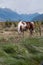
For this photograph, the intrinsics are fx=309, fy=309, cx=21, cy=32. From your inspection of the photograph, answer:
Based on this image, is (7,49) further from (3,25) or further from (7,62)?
(3,25)

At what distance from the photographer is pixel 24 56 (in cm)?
945

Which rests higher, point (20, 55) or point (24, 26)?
point (20, 55)

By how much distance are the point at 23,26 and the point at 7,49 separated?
11.8 m

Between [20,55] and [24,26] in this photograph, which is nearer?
[20,55]

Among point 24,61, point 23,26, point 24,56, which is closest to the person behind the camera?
point 24,61

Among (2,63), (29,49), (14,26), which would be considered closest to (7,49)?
(29,49)

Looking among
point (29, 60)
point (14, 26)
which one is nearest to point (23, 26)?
point (14, 26)

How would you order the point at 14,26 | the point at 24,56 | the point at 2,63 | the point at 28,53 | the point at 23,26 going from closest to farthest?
the point at 2,63, the point at 24,56, the point at 28,53, the point at 23,26, the point at 14,26

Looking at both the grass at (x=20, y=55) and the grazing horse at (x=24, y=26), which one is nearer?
the grass at (x=20, y=55)

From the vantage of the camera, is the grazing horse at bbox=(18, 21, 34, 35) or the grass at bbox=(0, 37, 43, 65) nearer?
the grass at bbox=(0, 37, 43, 65)

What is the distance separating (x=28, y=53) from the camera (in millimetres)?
10094

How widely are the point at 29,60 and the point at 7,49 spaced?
3.52 ft

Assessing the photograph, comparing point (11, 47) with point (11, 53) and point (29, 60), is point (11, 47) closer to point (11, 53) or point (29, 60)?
point (11, 53)

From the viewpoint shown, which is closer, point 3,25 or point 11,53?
point 11,53
